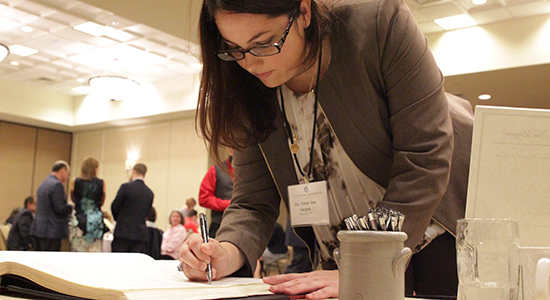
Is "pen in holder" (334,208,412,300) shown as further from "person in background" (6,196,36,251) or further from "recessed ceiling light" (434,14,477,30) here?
"person in background" (6,196,36,251)

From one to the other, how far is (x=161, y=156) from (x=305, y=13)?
884 cm

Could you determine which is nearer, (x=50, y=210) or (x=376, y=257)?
(x=376, y=257)

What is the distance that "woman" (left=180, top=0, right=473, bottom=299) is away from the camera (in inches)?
37.0

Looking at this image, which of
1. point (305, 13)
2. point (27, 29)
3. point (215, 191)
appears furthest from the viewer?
point (27, 29)

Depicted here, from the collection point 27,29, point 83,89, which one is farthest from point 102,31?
point 83,89

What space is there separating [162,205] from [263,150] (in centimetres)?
858

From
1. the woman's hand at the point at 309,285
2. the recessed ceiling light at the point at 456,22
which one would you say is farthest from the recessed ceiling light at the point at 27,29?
the woman's hand at the point at 309,285

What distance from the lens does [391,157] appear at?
1.05m

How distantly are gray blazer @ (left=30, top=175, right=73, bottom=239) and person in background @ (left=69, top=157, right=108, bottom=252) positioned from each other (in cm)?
21

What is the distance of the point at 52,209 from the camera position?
18.1ft

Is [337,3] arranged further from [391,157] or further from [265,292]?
[265,292]

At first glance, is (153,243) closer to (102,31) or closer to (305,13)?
(102,31)

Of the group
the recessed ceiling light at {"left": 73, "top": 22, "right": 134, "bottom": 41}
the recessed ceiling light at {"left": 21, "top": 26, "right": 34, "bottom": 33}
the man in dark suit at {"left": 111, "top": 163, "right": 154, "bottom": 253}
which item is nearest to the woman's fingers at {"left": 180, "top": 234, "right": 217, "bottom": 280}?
the man in dark suit at {"left": 111, "top": 163, "right": 154, "bottom": 253}

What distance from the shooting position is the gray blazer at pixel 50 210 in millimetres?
5422
